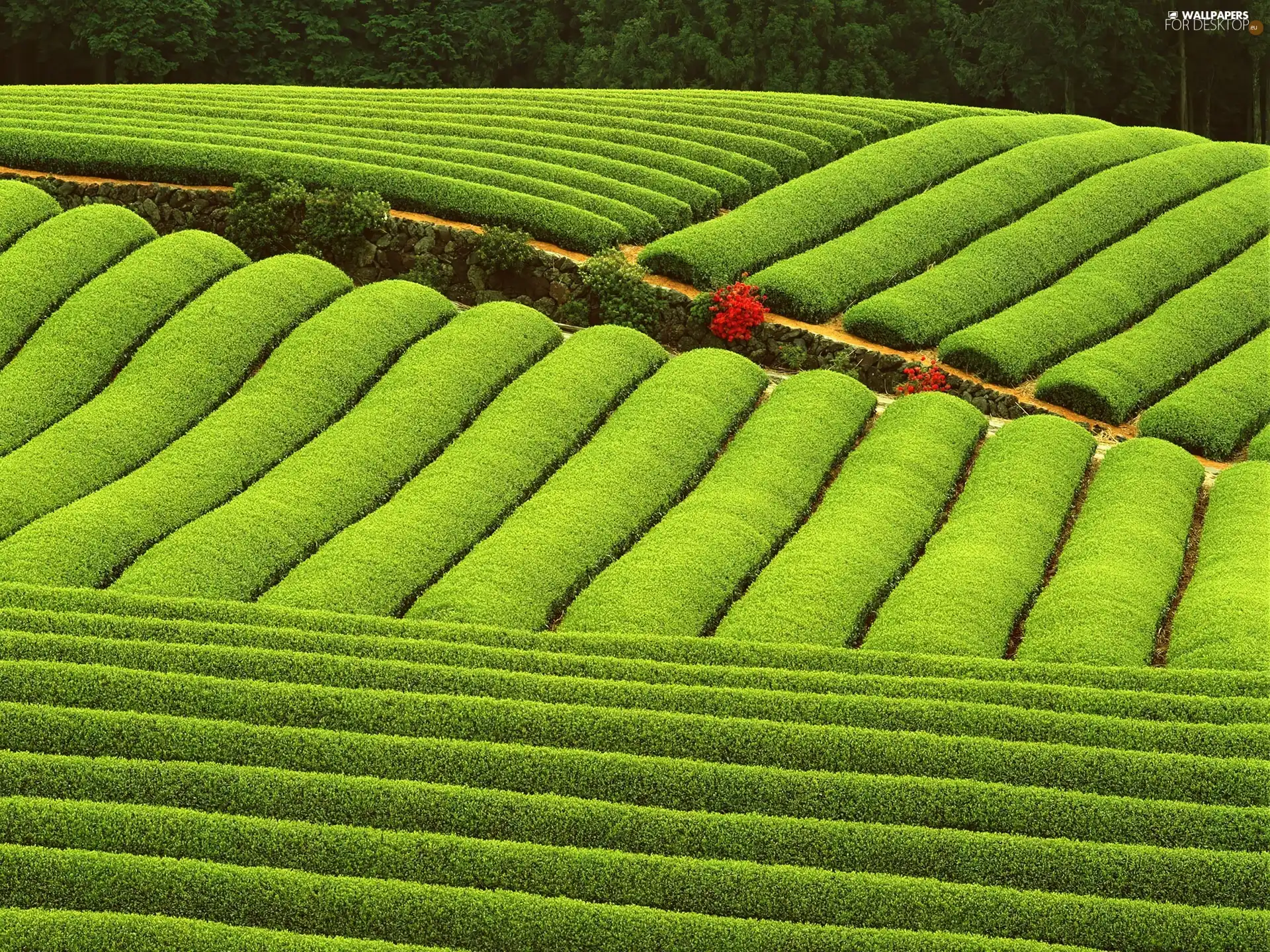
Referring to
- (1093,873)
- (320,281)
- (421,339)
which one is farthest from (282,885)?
(320,281)

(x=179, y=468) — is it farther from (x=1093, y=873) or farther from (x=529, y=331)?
(x=1093, y=873)

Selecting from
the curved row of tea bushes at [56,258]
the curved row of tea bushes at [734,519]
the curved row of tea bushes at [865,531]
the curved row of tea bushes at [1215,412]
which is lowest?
the curved row of tea bushes at [1215,412]

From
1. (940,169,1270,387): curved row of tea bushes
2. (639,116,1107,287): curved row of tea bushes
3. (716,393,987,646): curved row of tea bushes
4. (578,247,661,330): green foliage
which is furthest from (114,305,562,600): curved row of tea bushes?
(940,169,1270,387): curved row of tea bushes

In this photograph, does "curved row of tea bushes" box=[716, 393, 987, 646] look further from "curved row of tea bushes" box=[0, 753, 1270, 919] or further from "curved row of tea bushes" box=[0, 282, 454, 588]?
"curved row of tea bushes" box=[0, 282, 454, 588]

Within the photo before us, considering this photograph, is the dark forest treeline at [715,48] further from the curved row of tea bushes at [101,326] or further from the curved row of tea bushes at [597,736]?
the curved row of tea bushes at [597,736]

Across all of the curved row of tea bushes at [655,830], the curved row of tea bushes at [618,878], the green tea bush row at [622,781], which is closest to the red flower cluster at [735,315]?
the green tea bush row at [622,781]
